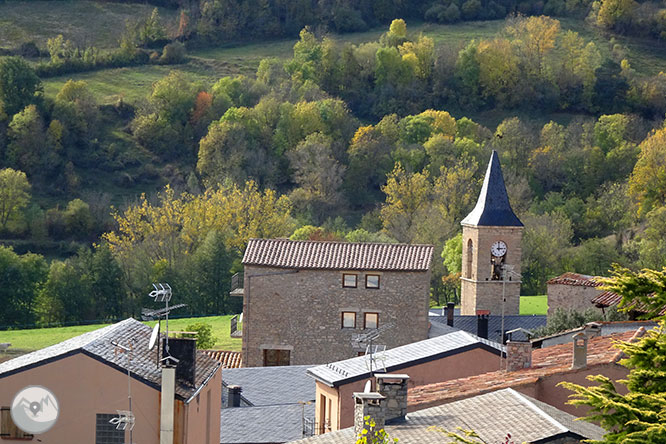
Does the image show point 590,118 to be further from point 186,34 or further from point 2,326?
point 2,326

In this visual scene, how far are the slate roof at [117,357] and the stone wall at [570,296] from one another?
25479 mm

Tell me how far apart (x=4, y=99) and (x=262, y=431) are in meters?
68.9

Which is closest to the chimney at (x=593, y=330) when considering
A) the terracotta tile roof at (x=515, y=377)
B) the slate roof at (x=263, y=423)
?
the terracotta tile roof at (x=515, y=377)

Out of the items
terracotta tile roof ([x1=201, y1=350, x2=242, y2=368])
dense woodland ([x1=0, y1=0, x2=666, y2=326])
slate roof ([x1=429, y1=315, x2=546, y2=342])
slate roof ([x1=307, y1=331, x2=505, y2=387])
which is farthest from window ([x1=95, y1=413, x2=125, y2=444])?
dense woodland ([x1=0, y1=0, x2=666, y2=326])

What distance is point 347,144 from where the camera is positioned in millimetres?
94500

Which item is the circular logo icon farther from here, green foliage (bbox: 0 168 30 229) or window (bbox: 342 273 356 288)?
green foliage (bbox: 0 168 30 229)

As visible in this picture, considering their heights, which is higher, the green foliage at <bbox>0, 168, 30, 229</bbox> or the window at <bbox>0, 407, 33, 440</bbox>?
the window at <bbox>0, 407, 33, 440</bbox>

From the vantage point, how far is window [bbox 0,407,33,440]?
64.2ft

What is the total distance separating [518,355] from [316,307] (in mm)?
19681

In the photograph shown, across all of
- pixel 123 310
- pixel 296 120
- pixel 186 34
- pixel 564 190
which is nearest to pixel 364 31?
pixel 186 34

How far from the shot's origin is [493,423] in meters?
17.6

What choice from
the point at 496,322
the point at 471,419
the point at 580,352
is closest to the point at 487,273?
the point at 496,322

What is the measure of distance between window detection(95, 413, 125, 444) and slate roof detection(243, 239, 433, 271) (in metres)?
22.6

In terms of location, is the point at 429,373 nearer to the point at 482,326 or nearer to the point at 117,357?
the point at 117,357
